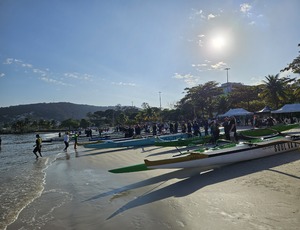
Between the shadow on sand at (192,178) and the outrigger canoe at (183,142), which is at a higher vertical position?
the outrigger canoe at (183,142)

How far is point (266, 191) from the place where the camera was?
5277mm

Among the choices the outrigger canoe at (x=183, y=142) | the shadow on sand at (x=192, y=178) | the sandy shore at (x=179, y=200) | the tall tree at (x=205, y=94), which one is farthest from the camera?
the tall tree at (x=205, y=94)

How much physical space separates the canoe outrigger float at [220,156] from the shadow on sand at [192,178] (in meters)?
0.23

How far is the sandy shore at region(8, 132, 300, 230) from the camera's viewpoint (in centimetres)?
421

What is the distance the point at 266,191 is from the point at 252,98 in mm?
52802

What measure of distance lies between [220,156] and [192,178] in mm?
1184

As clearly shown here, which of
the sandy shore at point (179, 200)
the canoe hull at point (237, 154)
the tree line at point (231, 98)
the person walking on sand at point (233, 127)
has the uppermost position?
the tree line at point (231, 98)

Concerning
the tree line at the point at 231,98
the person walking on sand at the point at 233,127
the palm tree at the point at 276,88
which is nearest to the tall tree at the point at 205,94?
the tree line at the point at 231,98

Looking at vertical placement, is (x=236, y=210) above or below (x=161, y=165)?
below

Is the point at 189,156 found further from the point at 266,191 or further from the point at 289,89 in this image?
the point at 289,89

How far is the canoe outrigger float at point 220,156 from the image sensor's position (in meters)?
6.93

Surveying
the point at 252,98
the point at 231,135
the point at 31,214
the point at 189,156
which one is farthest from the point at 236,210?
the point at 252,98

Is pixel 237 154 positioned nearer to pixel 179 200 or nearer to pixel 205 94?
pixel 179 200

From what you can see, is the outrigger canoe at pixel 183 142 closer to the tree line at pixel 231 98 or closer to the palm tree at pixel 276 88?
the tree line at pixel 231 98
